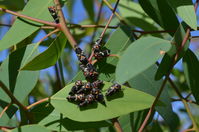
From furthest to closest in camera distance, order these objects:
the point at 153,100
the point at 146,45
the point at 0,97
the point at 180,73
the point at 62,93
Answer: the point at 180,73
the point at 0,97
the point at 62,93
the point at 153,100
the point at 146,45

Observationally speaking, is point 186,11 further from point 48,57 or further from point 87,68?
point 48,57

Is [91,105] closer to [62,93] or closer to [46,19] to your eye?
[62,93]

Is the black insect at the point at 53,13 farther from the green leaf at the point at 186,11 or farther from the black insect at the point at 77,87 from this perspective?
the green leaf at the point at 186,11

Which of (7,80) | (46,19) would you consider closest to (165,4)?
(46,19)

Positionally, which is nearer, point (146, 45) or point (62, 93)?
A: point (146, 45)

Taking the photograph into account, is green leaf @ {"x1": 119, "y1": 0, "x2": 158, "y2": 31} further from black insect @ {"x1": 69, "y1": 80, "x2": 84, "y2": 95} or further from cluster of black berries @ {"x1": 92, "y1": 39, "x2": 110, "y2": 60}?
black insect @ {"x1": 69, "y1": 80, "x2": 84, "y2": 95}

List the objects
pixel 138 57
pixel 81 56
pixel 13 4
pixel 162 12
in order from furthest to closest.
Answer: pixel 13 4 → pixel 162 12 → pixel 81 56 → pixel 138 57

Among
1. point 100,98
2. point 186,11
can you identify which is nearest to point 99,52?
point 100,98
